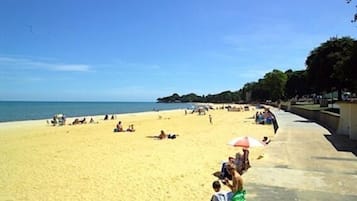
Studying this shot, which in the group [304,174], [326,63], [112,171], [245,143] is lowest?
[112,171]

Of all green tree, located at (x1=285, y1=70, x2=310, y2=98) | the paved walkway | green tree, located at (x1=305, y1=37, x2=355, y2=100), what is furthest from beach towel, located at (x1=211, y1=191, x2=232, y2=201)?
green tree, located at (x1=285, y1=70, x2=310, y2=98)

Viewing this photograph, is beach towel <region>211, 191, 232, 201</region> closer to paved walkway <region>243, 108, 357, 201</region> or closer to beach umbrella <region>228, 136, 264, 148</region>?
paved walkway <region>243, 108, 357, 201</region>

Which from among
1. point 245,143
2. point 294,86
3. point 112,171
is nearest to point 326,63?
point 245,143

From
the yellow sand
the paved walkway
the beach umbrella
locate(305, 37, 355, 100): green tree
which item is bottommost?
the yellow sand

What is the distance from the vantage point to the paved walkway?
26.2 ft

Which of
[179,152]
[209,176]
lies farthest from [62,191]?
[179,152]

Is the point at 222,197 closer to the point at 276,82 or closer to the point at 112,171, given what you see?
the point at 112,171

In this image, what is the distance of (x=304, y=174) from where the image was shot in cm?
995

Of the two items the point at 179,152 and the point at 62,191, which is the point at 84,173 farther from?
the point at 179,152

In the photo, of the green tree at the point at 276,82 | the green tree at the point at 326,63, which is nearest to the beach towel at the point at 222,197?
the green tree at the point at 326,63

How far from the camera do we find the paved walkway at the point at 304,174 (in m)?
7.98

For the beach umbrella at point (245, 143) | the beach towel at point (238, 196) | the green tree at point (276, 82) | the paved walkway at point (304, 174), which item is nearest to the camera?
the beach towel at point (238, 196)

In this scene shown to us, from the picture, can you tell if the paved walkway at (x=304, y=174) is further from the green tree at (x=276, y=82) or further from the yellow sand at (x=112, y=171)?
the green tree at (x=276, y=82)

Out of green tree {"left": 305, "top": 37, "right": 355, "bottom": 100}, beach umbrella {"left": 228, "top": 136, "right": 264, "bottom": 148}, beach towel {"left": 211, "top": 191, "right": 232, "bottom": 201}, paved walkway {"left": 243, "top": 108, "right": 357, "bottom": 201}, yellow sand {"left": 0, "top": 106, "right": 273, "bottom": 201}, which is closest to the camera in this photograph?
beach towel {"left": 211, "top": 191, "right": 232, "bottom": 201}
